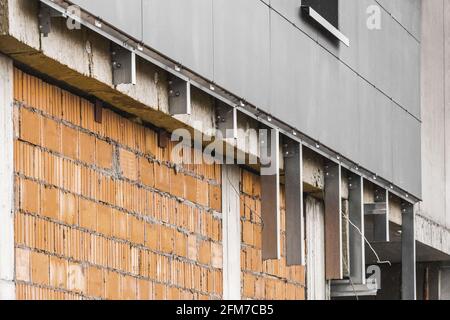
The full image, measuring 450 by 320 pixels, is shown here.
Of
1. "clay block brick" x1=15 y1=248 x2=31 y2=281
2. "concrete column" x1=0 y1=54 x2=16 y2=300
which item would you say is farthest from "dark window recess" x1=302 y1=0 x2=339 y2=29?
"clay block brick" x1=15 y1=248 x2=31 y2=281

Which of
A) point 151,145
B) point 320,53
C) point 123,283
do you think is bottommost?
point 123,283

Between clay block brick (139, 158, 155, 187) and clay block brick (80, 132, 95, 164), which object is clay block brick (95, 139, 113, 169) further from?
clay block brick (139, 158, 155, 187)

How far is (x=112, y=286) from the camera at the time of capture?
572 inches

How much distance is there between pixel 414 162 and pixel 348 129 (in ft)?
10.2

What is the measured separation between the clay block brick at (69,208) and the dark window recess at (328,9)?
6.05 meters

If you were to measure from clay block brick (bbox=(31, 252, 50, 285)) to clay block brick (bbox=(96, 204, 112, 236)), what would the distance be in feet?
3.44

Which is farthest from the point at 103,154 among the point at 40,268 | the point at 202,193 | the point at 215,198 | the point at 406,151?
the point at 406,151

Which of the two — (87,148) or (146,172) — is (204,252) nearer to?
(146,172)

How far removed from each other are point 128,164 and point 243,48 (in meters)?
1.96

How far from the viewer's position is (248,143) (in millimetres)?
17094

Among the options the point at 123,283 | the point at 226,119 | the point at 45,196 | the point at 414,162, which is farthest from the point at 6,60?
the point at 414,162

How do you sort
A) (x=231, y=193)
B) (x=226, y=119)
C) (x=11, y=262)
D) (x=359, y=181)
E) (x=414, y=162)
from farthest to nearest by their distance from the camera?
(x=414, y=162) → (x=359, y=181) → (x=231, y=193) → (x=226, y=119) → (x=11, y=262)

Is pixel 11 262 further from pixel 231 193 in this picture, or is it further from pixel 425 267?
pixel 425 267

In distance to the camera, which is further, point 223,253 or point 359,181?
point 359,181
